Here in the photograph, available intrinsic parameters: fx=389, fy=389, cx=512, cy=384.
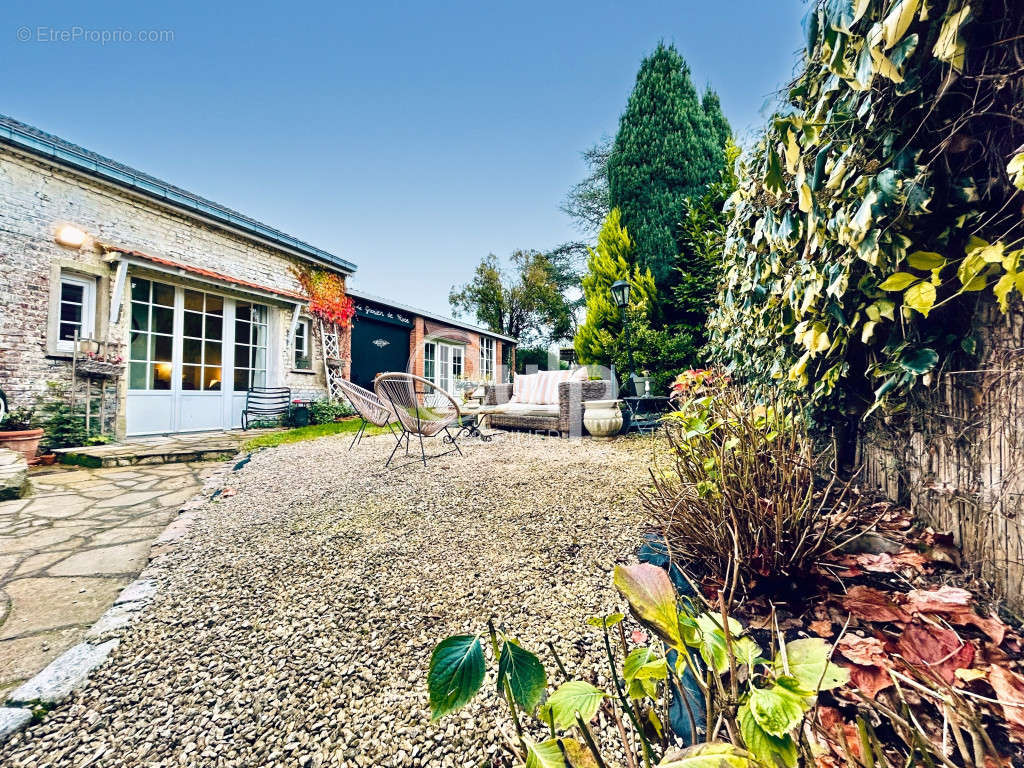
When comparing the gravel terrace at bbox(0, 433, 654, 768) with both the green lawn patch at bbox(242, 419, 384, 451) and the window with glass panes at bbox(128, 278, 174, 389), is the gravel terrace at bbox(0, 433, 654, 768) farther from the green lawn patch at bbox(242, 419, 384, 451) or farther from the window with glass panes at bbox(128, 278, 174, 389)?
the window with glass panes at bbox(128, 278, 174, 389)

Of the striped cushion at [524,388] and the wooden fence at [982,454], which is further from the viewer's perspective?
the striped cushion at [524,388]

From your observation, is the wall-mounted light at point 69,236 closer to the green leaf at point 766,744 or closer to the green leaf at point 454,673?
the green leaf at point 454,673

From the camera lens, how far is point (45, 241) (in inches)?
180

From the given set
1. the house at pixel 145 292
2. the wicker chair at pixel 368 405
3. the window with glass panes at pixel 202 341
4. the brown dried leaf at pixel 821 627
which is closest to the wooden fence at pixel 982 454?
the brown dried leaf at pixel 821 627

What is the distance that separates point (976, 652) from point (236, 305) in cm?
827

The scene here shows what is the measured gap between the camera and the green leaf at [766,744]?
0.40 meters

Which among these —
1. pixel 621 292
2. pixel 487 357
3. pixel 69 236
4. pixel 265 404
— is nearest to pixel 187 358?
pixel 265 404

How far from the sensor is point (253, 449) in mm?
4559

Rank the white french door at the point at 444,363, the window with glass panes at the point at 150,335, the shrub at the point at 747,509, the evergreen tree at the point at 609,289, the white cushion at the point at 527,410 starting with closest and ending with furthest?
the shrub at the point at 747,509
the window with glass panes at the point at 150,335
the white cushion at the point at 527,410
the evergreen tree at the point at 609,289
the white french door at the point at 444,363

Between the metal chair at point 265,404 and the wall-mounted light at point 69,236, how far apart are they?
2.78 meters

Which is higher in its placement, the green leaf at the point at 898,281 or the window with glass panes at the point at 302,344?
the window with glass panes at the point at 302,344

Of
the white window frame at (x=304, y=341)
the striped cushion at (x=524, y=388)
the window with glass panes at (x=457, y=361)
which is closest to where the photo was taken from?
the striped cushion at (x=524, y=388)

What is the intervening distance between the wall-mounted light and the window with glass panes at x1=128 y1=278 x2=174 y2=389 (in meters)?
0.67

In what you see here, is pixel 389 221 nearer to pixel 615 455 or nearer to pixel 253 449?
pixel 253 449
